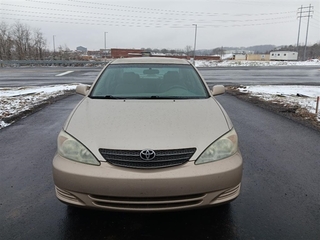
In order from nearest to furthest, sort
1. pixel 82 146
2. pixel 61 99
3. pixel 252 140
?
pixel 82 146 → pixel 252 140 → pixel 61 99

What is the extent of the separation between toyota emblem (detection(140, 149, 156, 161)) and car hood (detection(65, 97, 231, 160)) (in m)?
0.04

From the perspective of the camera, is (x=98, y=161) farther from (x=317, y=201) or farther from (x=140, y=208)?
(x=317, y=201)

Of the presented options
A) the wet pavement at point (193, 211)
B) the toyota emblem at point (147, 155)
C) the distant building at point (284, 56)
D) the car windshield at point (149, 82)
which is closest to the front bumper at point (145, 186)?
the toyota emblem at point (147, 155)

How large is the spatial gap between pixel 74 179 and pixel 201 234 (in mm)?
1270

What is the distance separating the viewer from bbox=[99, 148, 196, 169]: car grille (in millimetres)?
2287

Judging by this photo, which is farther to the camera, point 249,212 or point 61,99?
point 61,99

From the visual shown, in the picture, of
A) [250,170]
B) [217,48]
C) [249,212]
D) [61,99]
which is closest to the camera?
[249,212]

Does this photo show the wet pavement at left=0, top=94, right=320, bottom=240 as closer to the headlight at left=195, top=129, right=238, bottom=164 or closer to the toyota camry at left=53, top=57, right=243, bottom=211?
the toyota camry at left=53, top=57, right=243, bottom=211

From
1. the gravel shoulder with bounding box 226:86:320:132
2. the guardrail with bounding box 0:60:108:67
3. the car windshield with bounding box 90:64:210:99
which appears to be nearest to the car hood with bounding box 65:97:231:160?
the car windshield with bounding box 90:64:210:99

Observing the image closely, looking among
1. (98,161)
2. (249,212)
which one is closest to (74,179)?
(98,161)

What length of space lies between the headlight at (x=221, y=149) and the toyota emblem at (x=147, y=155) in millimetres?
405

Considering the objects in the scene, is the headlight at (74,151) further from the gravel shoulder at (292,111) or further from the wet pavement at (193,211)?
the gravel shoulder at (292,111)

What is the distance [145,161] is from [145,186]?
0.21 m

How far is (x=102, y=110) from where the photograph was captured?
3033mm
